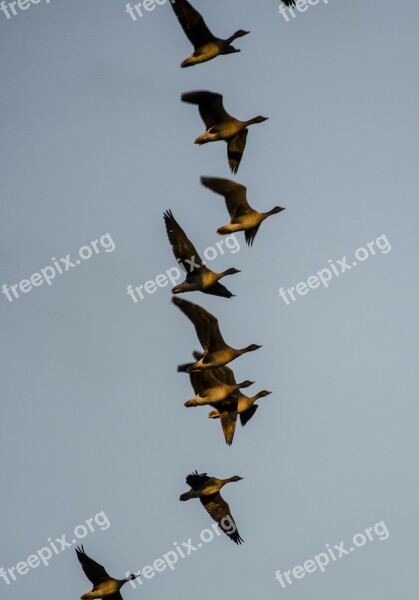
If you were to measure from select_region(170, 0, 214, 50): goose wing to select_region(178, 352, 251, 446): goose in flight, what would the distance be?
10.1 meters

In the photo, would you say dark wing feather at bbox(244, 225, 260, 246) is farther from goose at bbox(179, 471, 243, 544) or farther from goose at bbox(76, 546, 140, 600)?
goose at bbox(76, 546, 140, 600)

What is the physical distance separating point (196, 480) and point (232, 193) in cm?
885

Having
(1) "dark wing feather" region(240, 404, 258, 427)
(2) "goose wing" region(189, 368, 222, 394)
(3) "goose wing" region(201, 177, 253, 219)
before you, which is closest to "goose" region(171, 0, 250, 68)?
(3) "goose wing" region(201, 177, 253, 219)

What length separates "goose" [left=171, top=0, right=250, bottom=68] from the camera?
40406 mm

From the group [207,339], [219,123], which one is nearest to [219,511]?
[207,339]

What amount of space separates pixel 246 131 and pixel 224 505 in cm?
1208

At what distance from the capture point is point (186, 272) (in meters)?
42.9

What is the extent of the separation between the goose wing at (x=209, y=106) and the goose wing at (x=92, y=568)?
525 inches

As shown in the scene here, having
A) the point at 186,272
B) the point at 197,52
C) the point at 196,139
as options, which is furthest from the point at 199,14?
the point at 186,272

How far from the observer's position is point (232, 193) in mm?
43875

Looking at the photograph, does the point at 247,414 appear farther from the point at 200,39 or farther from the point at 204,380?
the point at 200,39

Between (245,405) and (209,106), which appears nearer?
(209,106)

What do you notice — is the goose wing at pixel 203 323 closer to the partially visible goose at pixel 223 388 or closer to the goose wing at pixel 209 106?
the partially visible goose at pixel 223 388

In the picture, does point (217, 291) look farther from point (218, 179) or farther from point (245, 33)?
point (245, 33)
